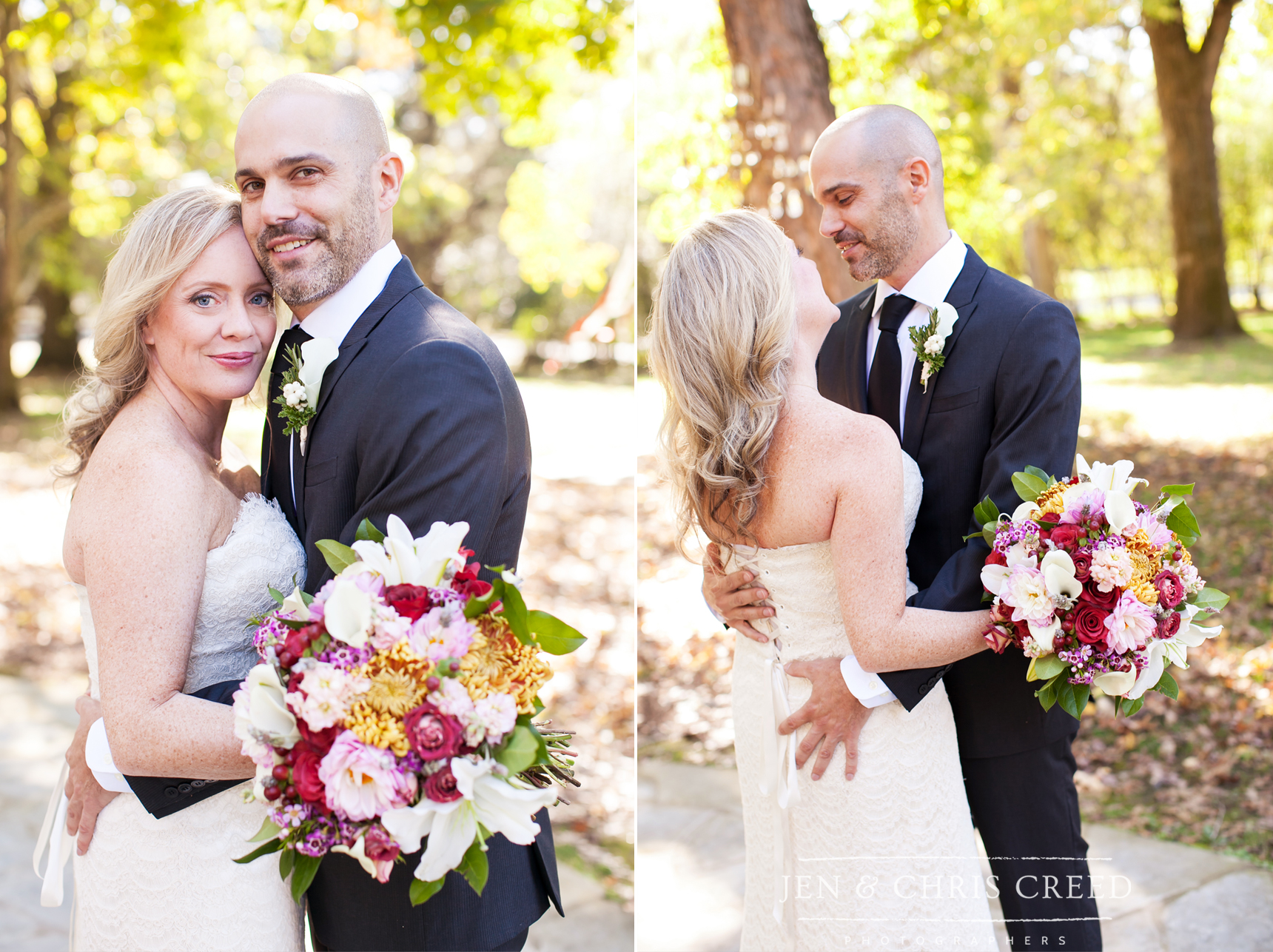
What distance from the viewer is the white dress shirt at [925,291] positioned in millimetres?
2941

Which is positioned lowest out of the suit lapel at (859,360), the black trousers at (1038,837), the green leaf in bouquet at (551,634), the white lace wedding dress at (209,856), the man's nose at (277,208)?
the black trousers at (1038,837)

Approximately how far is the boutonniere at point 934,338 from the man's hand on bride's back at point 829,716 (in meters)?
0.87

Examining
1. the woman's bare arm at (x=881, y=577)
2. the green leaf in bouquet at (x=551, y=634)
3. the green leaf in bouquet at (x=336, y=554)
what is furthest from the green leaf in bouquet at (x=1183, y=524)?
the green leaf in bouquet at (x=336, y=554)

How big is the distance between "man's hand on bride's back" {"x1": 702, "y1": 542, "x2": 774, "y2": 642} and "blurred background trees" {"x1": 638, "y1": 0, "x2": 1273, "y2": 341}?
9.13 feet

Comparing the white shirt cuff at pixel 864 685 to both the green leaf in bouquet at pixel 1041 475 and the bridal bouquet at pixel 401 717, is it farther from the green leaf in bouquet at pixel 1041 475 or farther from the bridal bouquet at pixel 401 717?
the bridal bouquet at pixel 401 717

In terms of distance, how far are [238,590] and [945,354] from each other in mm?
2003

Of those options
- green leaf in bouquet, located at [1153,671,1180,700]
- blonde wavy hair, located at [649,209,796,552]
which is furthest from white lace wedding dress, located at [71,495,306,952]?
green leaf in bouquet, located at [1153,671,1180,700]

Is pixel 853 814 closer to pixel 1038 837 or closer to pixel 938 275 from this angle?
pixel 1038 837

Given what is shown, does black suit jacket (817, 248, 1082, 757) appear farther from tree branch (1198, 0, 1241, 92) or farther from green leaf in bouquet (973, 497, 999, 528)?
tree branch (1198, 0, 1241, 92)

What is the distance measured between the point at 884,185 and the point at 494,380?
59.4 inches

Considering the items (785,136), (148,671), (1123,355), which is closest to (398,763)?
(148,671)

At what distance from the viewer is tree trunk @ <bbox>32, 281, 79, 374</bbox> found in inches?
877

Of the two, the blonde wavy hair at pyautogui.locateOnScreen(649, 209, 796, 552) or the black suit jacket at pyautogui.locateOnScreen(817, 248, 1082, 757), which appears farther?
the black suit jacket at pyautogui.locateOnScreen(817, 248, 1082, 757)

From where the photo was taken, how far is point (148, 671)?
2.03 metres
